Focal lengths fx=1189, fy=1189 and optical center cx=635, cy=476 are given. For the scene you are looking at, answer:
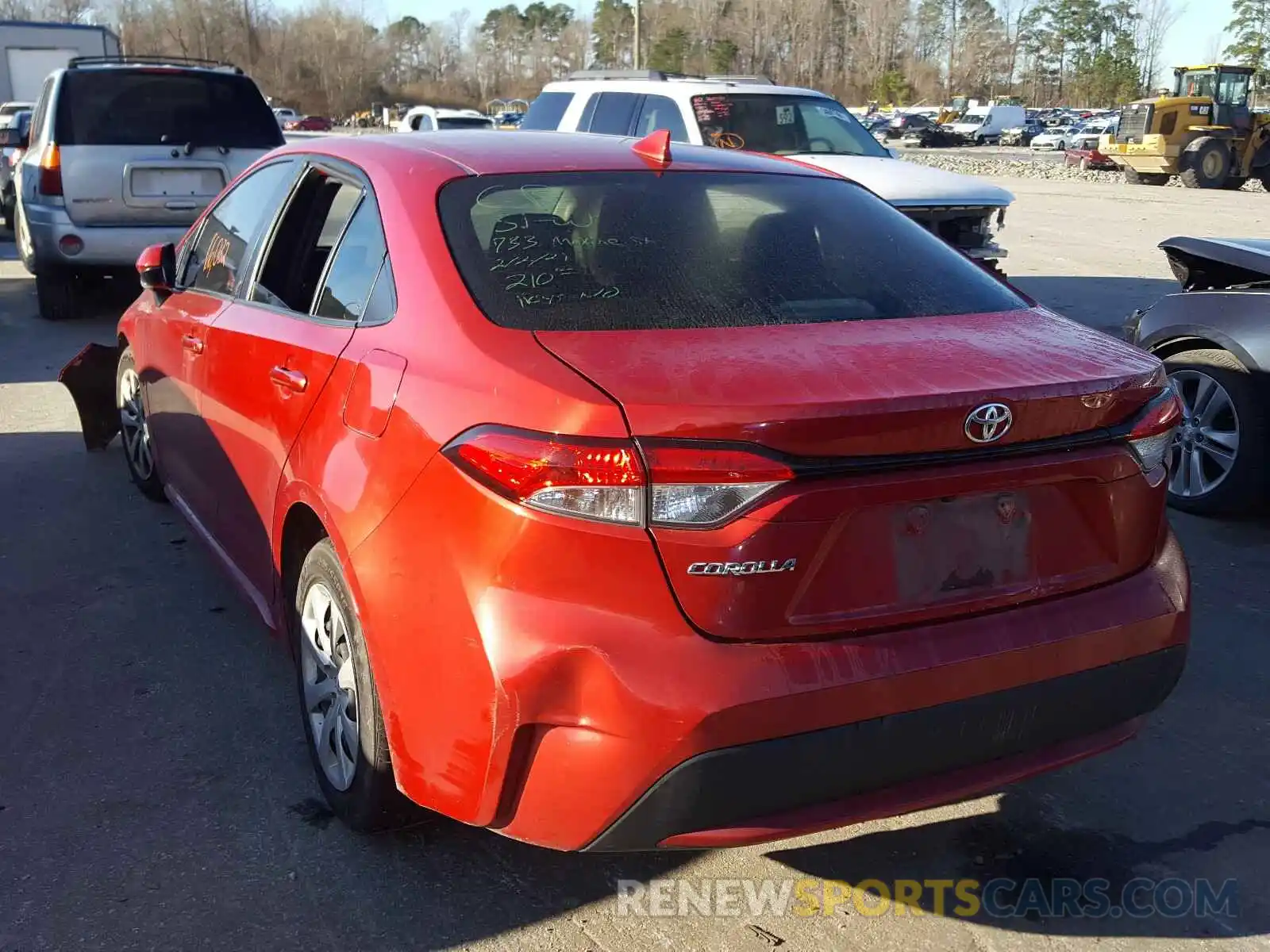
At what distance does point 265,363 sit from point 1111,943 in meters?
2.57

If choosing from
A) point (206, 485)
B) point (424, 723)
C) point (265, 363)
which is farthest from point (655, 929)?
point (206, 485)

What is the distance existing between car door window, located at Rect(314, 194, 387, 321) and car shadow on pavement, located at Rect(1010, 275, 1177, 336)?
751 cm

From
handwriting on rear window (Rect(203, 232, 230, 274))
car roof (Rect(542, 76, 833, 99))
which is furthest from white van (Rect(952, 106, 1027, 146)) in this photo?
handwriting on rear window (Rect(203, 232, 230, 274))

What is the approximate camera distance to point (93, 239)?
29.9 ft

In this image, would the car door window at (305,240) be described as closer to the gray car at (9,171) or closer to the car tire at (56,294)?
the car tire at (56,294)

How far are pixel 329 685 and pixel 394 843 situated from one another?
42 cm

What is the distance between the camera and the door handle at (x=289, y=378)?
3.03 meters

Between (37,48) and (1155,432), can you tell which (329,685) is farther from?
(37,48)

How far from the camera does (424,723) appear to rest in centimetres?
243

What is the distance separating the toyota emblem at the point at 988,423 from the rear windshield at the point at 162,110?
27.7 feet

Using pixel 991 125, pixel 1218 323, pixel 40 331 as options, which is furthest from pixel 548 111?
pixel 991 125

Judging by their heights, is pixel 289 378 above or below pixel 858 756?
above

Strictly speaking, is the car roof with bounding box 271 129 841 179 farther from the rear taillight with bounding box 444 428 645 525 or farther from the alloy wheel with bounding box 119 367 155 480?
the alloy wheel with bounding box 119 367 155 480

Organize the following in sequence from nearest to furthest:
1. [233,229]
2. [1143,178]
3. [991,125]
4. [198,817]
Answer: [198,817], [233,229], [1143,178], [991,125]
